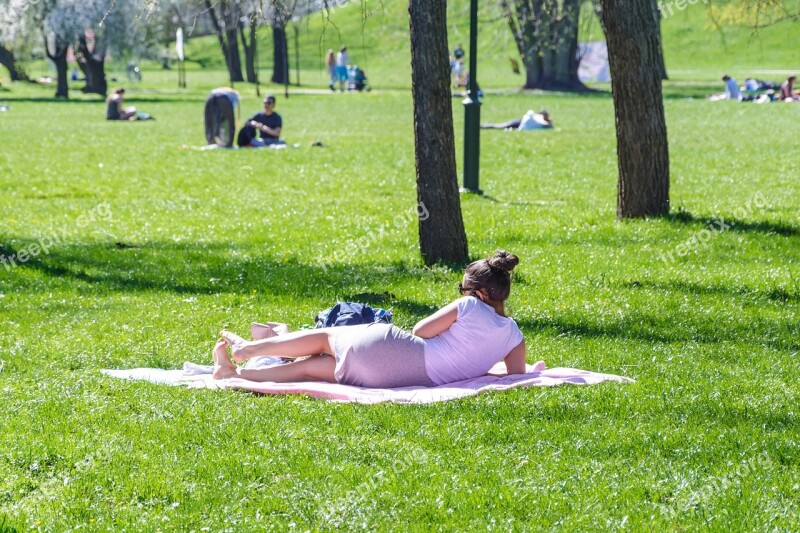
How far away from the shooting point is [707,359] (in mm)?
7336

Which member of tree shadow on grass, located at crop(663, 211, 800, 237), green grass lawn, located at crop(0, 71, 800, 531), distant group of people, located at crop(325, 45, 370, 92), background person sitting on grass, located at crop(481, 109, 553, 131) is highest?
distant group of people, located at crop(325, 45, 370, 92)

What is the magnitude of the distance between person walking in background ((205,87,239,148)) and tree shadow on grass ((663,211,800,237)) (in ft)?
42.6

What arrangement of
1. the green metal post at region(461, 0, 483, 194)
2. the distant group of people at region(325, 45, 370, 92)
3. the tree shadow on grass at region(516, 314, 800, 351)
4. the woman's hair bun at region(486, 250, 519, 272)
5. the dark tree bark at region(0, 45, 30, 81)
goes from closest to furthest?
the woman's hair bun at region(486, 250, 519, 272), the tree shadow on grass at region(516, 314, 800, 351), the green metal post at region(461, 0, 483, 194), the distant group of people at region(325, 45, 370, 92), the dark tree bark at region(0, 45, 30, 81)

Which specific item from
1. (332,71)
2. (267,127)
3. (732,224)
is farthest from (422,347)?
(332,71)

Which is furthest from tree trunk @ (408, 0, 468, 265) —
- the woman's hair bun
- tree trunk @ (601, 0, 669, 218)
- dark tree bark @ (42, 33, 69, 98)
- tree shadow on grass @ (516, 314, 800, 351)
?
dark tree bark @ (42, 33, 69, 98)

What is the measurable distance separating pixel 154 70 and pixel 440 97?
7445cm

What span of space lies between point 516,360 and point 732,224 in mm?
6476

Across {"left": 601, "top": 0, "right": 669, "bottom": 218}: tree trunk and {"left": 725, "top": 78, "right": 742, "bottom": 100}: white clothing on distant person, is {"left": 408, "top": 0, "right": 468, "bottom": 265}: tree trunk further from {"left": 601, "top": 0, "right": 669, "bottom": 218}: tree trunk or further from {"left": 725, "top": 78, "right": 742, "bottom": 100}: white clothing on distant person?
{"left": 725, "top": 78, "right": 742, "bottom": 100}: white clothing on distant person

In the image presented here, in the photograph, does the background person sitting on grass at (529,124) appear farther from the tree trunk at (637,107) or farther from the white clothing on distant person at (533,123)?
the tree trunk at (637,107)

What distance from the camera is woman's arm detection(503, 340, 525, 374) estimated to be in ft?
22.2

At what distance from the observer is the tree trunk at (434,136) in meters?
9.66

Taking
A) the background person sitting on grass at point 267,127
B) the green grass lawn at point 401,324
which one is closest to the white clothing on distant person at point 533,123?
the background person sitting on grass at point 267,127

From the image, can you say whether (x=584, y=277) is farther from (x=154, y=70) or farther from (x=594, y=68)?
(x=154, y=70)

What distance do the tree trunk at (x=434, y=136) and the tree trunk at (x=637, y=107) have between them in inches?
117
